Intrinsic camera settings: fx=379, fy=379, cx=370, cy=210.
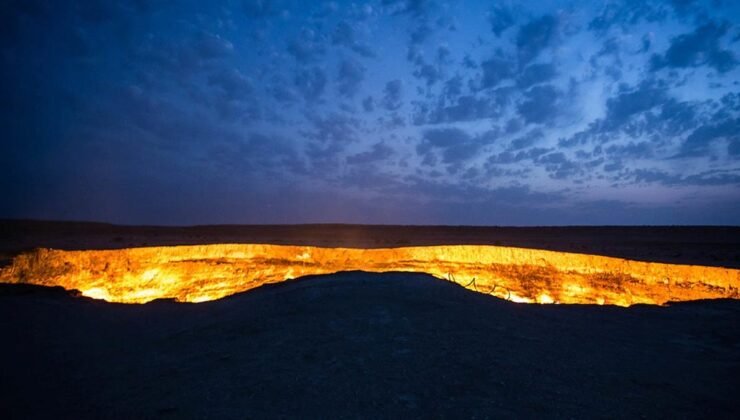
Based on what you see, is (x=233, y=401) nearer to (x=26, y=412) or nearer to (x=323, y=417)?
(x=323, y=417)

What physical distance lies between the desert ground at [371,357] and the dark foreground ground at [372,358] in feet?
0.06

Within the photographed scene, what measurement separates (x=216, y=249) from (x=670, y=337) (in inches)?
391

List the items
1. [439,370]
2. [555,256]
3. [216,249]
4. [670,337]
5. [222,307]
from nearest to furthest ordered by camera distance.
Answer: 1. [439,370]
2. [670,337]
3. [222,307]
4. [555,256]
5. [216,249]

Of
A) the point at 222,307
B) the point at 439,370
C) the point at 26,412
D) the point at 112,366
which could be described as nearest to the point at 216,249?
the point at 222,307

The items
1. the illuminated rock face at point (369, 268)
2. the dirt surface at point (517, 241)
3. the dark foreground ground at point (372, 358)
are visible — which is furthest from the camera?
the dirt surface at point (517, 241)

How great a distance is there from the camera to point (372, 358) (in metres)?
3.90

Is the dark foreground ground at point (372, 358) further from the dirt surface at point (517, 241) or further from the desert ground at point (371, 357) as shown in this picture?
the dirt surface at point (517, 241)

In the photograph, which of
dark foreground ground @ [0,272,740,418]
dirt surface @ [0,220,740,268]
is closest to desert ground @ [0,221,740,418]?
dark foreground ground @ [0,272,740,418]

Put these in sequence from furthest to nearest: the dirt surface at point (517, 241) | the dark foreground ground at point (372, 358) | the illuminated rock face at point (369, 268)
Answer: the dirt surface at point (517, 241), the illuminated rock face at point (369, 268), the dark foreground ground at point (372, 358)

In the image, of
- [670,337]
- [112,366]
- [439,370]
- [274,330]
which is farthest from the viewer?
[670,337]

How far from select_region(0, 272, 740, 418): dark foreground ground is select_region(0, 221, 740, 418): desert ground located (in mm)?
18

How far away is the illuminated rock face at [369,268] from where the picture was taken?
26.9 feet

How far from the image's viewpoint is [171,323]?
A: 6.01m

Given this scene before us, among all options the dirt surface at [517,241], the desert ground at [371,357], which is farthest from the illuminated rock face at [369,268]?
the dirt surface at [517,241]
